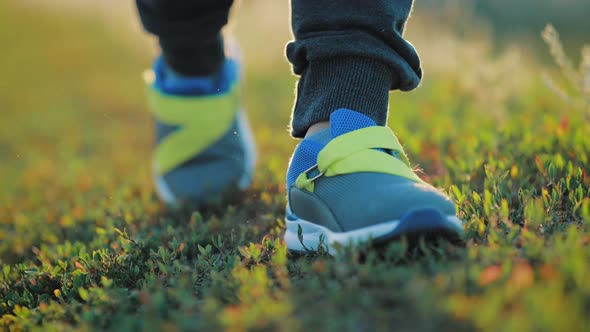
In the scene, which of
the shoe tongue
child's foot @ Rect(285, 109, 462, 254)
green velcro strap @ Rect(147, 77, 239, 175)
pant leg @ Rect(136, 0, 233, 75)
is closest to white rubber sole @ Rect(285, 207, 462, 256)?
child's foot @ Rect(285, 109, 462, 254)

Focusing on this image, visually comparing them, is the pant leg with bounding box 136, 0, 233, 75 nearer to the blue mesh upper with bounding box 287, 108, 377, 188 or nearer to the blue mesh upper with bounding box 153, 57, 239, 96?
the blue mesh upper with bounding box 153, 57, 239, 96

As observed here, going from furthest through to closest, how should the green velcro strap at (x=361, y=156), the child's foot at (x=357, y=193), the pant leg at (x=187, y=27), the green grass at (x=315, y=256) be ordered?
the pant leg at (x=187, y=27), the green velcro strap at (x=361, y=156), the child's foot at (x=357, y=193), the green grass at (x=315, y=256)

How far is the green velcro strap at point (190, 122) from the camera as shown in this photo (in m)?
3.25

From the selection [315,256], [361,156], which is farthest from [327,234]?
[361,156]

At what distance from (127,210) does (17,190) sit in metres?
1.59

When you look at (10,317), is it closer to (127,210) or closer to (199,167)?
(127,210)

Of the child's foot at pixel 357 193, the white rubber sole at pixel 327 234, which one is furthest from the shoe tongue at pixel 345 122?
the white rubber sole at pixel 327 234

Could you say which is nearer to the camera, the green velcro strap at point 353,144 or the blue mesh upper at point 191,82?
the green velcro strap at point 353,144

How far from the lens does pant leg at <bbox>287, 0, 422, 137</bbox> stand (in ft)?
6.66

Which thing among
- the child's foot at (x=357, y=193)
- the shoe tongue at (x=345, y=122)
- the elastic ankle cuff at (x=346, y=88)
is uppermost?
the elastic ankle cuff at (x=346, y=88)

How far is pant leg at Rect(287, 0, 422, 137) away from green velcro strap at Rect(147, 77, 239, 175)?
120 centimetres

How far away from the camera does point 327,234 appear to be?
1892 millimetres

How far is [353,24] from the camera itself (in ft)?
6.67

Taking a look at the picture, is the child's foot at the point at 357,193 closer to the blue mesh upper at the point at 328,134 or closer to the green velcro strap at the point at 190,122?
the blue mesh upper at the point at 328,134
